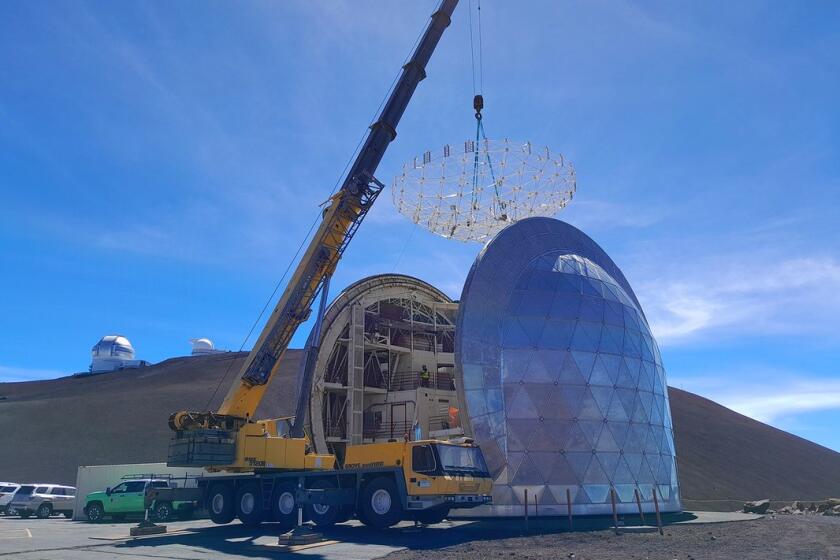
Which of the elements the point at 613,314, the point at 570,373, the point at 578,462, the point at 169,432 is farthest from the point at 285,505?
the point at 169,432

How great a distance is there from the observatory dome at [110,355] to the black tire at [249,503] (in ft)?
279

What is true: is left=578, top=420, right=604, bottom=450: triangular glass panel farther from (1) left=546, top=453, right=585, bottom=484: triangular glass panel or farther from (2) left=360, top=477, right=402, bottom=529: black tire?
(2) left=360, top=477, right=402, bottom=529: black tire

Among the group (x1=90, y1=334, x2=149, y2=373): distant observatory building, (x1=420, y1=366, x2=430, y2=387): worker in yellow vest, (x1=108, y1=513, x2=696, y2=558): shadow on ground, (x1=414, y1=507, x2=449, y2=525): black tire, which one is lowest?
(x1=108, y1=513, x2=696, y2=558): shadow on ground

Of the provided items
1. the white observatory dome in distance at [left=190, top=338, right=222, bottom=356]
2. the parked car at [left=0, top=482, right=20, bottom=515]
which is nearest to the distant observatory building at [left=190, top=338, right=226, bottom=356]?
the white observatory dome in distance at [left=190, top=338, right=222, bottom=356]

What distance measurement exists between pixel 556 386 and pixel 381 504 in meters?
7.96

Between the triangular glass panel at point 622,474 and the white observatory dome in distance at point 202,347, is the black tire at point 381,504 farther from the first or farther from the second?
the white observatory dome in distance at point 202,347

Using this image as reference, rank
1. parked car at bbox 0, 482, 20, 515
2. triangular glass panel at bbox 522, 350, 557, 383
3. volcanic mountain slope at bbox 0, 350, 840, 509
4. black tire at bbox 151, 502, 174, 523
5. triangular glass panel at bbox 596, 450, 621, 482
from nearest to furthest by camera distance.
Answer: triangular glass panel at bbox 596, 450, 621, 482, triangular glass panel at bbox 522, 350, 557, 383, black tire at bbox 151, 502, 174, 523, parked car at bbox 0, 482, 20, 515, volcanic mountain slope at bbox 0, 350, 840, 509

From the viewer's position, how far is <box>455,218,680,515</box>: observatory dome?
915 inches

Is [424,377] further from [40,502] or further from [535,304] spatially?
[40,502]

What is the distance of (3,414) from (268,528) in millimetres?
65106

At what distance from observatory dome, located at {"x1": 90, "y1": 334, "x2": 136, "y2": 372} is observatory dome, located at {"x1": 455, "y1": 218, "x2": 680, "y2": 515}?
88.2 m

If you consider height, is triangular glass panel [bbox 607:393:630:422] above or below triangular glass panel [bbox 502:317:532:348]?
below

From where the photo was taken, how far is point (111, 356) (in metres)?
99.9

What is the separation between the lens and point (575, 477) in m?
23.4
